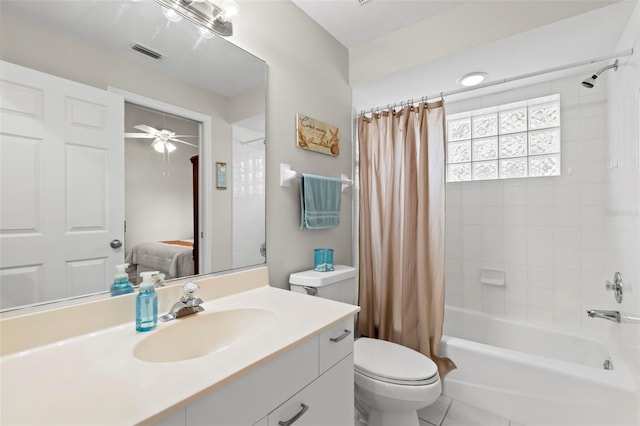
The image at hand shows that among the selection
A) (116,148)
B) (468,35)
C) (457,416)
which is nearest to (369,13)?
(468,35)

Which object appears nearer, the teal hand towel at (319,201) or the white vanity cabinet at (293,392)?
the white vanity cabinet at (293,392)

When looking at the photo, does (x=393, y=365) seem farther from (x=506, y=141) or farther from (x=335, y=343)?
(x=506, y=141)

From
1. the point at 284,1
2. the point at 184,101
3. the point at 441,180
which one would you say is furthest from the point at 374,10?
the point at 184,101

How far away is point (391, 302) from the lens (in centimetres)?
201

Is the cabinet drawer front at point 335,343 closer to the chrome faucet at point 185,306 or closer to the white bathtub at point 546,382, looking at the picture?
the chrome faucet at point 185,306

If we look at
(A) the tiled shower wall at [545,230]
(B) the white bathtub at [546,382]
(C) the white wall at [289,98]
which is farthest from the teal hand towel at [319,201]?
(A) the tiled shower wall at [545,230]

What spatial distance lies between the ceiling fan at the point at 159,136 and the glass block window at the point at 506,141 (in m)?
2.29

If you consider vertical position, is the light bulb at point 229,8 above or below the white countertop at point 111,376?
above

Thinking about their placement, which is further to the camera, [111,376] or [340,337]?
[340,337]

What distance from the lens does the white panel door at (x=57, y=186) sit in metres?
0.81

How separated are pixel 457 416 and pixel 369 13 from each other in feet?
8.18

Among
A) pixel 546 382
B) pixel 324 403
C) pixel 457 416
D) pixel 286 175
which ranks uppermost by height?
pixel 286 175

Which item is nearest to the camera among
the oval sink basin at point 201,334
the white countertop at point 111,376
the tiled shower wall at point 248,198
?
the white countertop at point 111,376

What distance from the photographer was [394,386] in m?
1.35
